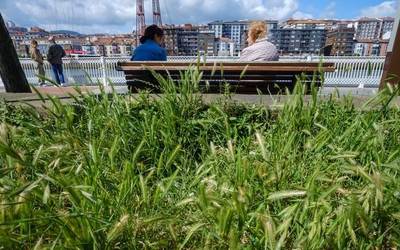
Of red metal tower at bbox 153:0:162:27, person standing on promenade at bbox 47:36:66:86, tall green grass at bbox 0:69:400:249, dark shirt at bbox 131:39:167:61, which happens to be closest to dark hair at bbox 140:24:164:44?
dark shirt at bbox 131:39:167:61

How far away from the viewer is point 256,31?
4.93 metres

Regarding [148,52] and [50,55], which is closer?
[148,52]

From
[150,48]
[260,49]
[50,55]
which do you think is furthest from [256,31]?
[50,55]

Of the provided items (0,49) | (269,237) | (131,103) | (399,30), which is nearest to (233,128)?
(131,103)

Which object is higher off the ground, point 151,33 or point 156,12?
point 156,12

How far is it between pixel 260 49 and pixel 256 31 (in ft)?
1.54

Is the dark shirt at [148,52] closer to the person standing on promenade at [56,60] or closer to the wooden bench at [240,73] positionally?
A: the wooden bench at [240,73]

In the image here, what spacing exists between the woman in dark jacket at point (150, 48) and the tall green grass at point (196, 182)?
2.80 m

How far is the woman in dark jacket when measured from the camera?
5.08 metres

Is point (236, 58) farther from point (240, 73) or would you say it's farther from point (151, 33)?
point (240, 73)

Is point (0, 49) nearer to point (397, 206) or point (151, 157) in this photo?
point (151, 157)

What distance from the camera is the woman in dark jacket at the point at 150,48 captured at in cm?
508

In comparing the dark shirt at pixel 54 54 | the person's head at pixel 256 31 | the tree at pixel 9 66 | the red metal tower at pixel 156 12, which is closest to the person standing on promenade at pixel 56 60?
the dark shirt at pixel 54 54

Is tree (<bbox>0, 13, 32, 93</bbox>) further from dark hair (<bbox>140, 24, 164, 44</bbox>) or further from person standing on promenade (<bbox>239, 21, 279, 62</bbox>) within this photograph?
person standing on promenade (<bbox>239, 21, 279, 62</bbox>)
